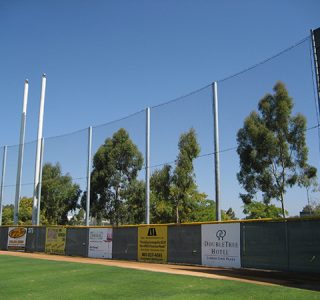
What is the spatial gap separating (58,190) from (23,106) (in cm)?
913

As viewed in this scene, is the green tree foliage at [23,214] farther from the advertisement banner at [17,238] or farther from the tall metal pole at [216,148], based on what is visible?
the tall metal pole at [216,148]

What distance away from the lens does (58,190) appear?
40.8 metres

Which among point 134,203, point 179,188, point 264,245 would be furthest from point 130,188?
point 264,245

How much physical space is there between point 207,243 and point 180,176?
1126 cm

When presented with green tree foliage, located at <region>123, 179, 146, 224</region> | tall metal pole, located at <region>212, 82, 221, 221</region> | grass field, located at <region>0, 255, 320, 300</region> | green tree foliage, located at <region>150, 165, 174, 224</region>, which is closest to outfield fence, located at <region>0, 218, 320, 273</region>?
tall metal pole, located at <region>212, 82, 221, 221</region>

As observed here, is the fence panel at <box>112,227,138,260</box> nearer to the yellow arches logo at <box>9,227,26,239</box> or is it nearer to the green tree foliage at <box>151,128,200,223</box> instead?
the green tree foliage at <box>151,128,200,223</box>

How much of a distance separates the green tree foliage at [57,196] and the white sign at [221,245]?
22.0 metres

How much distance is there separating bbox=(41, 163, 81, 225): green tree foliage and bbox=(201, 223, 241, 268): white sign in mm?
22050

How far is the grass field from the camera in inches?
374

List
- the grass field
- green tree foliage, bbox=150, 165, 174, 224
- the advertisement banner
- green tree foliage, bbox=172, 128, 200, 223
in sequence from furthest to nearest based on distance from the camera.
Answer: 1. green tree foliage, bbox=150, 165, 174, 224
2. the advertisement banner
3. green tree foliage, bbox=172, 128, 200, 223
4. the grass field

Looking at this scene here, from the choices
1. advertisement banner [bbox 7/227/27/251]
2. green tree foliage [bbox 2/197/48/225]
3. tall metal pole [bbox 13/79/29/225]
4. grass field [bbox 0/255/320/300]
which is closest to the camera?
grass field [bbox 0/255/320/300]

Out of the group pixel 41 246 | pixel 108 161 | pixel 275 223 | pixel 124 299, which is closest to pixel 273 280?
pixel 275 223

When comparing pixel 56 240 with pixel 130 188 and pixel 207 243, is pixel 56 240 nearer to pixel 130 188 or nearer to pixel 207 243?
pixel 130 188

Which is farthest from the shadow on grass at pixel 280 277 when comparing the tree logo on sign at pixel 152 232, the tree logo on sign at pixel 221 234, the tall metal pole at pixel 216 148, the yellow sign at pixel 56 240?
the yellow sign at pixel 56 240
